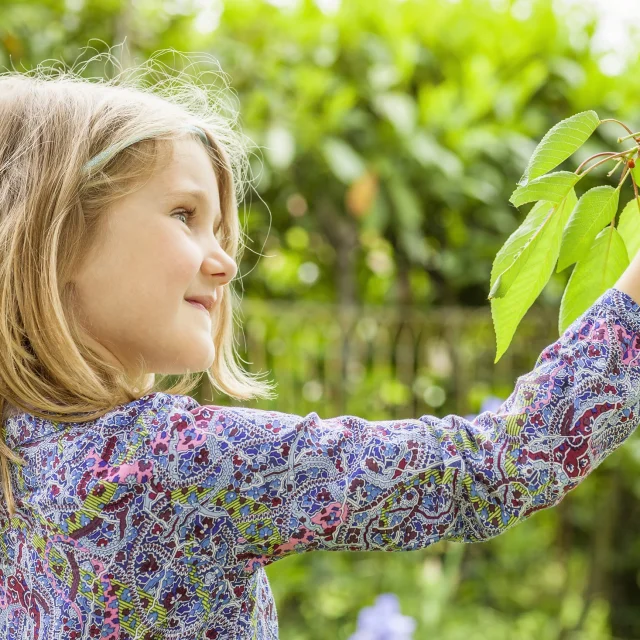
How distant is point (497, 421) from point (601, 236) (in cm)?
21

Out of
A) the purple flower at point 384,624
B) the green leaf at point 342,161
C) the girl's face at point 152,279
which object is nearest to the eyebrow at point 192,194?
the girl's face at point 152,279

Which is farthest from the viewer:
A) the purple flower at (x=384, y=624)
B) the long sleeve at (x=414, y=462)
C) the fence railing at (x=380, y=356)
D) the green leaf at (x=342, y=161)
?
the fence railing at (x=380, y=356)

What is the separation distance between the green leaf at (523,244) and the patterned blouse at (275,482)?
0.26 ft

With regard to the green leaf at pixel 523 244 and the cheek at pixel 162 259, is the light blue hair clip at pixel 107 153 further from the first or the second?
the green leaf at pixel 523 244

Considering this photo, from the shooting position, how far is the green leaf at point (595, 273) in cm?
83

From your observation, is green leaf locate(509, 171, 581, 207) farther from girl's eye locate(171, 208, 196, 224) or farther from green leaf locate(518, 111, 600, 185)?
girl's eye locate(171, 208, 196, 224)

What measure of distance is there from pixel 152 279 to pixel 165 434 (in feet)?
0.57

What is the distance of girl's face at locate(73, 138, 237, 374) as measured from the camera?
0.90m

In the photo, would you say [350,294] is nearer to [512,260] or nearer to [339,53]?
[339,53]

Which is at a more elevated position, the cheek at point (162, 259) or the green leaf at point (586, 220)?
the green leaf at point (586, 220)

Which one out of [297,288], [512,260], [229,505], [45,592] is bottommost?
[297,288]

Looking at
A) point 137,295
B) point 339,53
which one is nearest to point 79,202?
point 137,295

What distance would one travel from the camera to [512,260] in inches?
31.2


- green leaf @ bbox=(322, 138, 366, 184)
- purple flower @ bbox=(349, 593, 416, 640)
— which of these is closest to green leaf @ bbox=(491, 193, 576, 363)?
purple flower @ bbox=(349, 593, 416, 640)
